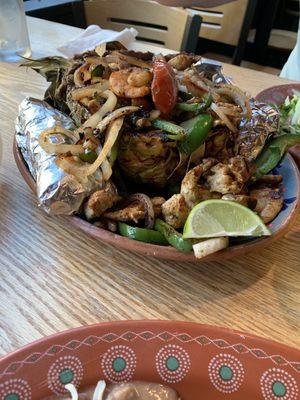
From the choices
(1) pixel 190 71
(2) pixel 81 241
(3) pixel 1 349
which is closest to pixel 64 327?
(3) pixel 1 349

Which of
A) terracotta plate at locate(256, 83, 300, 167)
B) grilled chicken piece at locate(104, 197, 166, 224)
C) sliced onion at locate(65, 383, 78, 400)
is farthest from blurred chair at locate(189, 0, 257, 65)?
sliced onion at locate(65, 383, 78, 400)

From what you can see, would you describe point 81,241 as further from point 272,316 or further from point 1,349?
point 272,316

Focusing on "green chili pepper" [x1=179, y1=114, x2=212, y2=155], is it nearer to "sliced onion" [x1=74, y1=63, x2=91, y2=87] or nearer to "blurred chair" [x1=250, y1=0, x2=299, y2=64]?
"sliced onion" [x1=74, y1=63, x2=91, y2=87]

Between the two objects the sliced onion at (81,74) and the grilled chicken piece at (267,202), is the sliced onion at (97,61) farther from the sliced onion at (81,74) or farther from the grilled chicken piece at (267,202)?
the grilled chicken piece at (267,202)

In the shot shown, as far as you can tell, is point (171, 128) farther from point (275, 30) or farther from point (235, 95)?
point (275, 30)

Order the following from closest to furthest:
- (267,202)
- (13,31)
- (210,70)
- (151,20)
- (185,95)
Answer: (267,202) < (185,95) < (210,70) < (13,31) < (151,20)

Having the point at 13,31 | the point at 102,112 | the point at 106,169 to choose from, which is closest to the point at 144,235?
the point at 106,169
